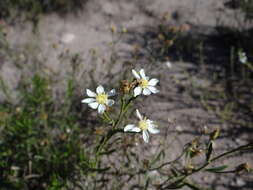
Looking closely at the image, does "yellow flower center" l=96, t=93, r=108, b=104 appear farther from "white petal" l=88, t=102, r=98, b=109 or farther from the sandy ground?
the sandy ground

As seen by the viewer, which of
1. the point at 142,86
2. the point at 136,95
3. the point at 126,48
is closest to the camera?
the point at 136,95

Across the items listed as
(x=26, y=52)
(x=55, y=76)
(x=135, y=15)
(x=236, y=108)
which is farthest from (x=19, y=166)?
(x=135, y=15)

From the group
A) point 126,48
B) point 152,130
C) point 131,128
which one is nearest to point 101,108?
point 131,128

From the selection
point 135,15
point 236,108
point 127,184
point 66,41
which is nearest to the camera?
point 127,184

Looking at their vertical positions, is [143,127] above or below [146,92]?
below

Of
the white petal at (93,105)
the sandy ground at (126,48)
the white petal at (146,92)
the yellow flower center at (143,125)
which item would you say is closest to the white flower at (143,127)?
the yellow flower center at (143,125)

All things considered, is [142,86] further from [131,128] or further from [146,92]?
[131,128]

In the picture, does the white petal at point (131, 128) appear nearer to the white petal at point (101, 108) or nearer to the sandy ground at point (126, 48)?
the white petal at point (101, 108)

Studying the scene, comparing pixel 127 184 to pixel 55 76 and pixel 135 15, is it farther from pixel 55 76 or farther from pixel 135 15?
pixel 135 15
